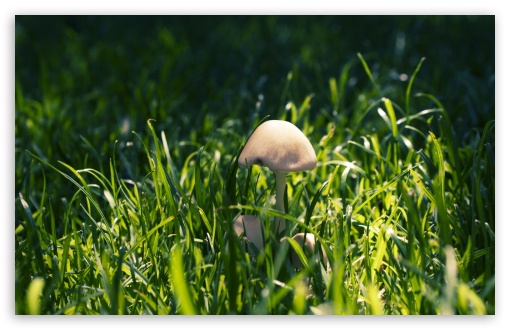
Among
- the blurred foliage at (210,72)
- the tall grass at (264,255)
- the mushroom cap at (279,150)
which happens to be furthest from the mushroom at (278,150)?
the blurred foliage at (210,72)

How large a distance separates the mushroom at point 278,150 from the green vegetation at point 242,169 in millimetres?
112

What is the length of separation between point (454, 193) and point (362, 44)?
1.99 metres

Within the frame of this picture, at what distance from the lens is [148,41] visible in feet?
13.2

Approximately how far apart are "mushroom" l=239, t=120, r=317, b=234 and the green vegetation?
112 millimetres

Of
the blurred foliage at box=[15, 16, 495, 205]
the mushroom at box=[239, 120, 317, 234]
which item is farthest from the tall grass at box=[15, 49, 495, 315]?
the blurred foliage at box=[15, 16, 495, 205]

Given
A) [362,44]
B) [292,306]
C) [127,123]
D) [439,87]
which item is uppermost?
[362,44]

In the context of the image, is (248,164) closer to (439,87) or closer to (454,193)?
(454,193)

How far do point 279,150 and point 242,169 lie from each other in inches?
31.0

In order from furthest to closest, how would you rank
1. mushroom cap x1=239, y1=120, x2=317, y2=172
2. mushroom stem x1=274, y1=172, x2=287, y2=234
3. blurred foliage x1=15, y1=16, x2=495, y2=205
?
blurred foliage x1=15, y1=16, x2=495, y2=205, mushroom stem x1=274, y1=172, x2=287, y2=234, mushroom cap x1=239, y1=120, x2=317, y2=172

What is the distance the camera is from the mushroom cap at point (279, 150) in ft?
4.38

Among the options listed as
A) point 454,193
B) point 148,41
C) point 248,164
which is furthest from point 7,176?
point 148,41

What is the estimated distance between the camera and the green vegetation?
144 cm

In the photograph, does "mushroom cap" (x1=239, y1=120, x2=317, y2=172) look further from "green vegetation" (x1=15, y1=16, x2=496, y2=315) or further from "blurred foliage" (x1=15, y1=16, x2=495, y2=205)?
"blurred foliage" (x1=15, y1=16, x2=495, y2=205)

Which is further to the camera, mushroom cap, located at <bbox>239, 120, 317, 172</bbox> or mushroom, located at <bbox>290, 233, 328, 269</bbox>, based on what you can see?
mushroom, located at <bbox>290, 233, 328, 269</bbox>
